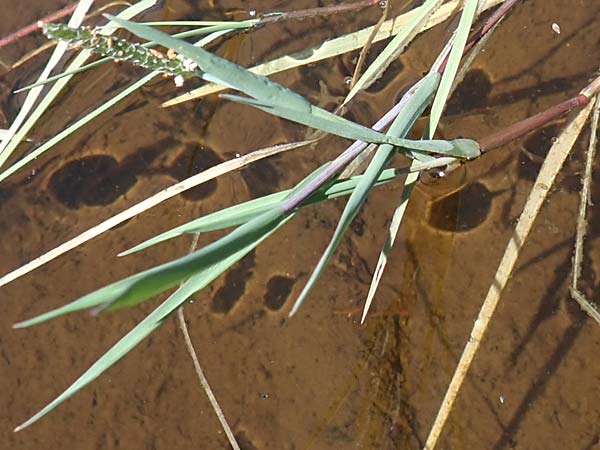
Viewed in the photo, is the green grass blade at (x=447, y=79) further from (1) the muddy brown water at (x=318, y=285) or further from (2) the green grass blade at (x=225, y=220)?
(1) the muddy brown water at (x=318, y=285)

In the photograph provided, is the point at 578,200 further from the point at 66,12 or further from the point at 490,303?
the point at 66,12

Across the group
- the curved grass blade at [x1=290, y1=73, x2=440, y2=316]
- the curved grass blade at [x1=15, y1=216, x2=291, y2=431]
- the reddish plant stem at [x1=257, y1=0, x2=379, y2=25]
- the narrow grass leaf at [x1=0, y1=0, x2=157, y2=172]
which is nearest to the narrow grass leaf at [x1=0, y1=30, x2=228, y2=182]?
the narrow grass leaf at [x1=0, y1=0, x2=157, y2=172]

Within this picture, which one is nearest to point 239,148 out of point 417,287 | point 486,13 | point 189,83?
point 189,83

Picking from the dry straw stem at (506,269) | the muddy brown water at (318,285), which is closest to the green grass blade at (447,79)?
the dry straw stem at (506,269)

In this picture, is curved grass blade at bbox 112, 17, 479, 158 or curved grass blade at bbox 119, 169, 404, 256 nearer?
curved grass blade at bbox 112, 17, 479, 158

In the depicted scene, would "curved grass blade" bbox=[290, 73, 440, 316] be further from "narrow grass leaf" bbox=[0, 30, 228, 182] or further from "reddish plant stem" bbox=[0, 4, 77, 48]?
"reddish plant stem" bbox=[0, 4, 77, 48]
